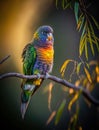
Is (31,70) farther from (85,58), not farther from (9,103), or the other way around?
(85,58)

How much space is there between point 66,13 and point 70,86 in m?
0.40

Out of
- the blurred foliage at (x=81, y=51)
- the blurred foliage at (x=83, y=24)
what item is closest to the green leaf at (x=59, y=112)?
the blurred foliage at (x=81, y=51)

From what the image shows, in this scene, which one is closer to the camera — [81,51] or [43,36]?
[43,36]

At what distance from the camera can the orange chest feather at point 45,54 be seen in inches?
62.4

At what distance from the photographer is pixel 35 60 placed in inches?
62.4

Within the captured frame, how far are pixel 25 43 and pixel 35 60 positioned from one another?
10cm

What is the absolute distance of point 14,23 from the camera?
162cm

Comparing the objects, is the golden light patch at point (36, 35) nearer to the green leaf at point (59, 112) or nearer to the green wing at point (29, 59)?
the green wing at point (29, 59)

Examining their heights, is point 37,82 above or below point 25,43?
below

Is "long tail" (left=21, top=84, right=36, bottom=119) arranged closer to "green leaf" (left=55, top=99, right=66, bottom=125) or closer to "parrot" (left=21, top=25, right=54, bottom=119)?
"parrot" (left=21, top=25, right=54, bottom=119)

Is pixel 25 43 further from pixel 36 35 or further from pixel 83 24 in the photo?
pixel 83 24

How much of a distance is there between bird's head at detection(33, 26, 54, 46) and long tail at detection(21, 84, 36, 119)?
0.20 metres

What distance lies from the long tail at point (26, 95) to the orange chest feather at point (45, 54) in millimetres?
136

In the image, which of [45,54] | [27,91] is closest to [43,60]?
[45,54]
